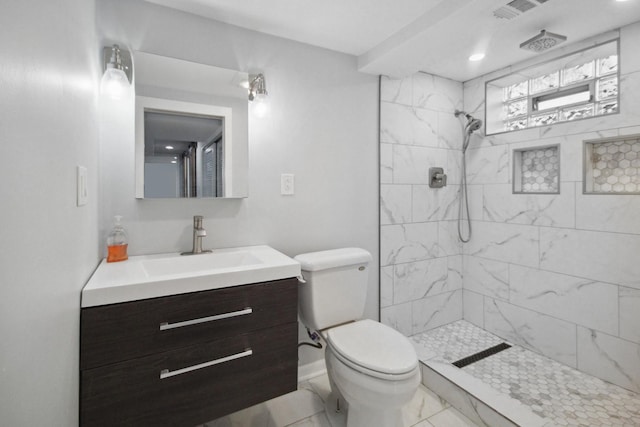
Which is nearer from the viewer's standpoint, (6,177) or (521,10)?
(6,177)

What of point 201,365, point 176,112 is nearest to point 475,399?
point 201,365

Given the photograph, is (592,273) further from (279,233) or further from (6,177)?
(6,177)

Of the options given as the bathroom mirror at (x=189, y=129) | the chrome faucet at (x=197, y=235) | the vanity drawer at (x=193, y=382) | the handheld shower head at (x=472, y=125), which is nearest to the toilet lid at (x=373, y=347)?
the vanity drawer at (x=193, y=382)

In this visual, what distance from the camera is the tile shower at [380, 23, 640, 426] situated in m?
1.87

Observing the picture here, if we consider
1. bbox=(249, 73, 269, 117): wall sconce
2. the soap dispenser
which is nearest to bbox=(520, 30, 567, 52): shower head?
bbox=(249, 73, 269, 117): wall sconce

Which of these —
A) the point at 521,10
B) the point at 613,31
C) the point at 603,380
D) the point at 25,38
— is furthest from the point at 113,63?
the point at 603,380

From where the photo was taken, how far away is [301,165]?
6.54ft

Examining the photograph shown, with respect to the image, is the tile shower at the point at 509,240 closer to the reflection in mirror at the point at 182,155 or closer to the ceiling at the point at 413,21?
the ceiling at the point at 413,21

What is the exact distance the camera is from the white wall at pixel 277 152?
5.09 ft

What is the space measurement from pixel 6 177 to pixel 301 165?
5.13 ft

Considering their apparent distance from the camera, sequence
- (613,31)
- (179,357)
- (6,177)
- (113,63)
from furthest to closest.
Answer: (613,31) < (113,63) < (179,357) < (6,177)

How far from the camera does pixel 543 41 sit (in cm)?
188

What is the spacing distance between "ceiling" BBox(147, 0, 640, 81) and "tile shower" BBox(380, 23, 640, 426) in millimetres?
307

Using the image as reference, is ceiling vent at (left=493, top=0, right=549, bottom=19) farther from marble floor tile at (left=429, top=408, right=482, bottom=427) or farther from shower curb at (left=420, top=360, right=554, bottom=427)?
marble floor tile at (left=429, top=408, right=482, bottom=427)
